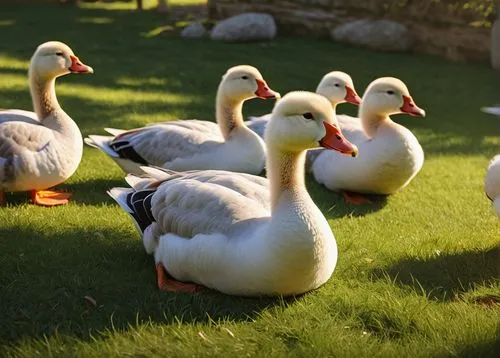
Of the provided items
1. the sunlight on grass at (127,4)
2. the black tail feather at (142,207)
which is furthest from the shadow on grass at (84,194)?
the sunlight on grass at (127,4)

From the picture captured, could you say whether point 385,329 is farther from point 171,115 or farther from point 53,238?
point 171,115

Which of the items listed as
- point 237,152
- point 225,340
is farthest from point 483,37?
point 225,340

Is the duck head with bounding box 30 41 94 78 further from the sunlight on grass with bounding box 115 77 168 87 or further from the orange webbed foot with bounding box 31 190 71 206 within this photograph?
the sunlight on grass with bounding box 115 77 168 87

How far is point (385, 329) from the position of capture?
11.1 ft

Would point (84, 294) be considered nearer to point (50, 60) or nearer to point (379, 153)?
point (50, 60)

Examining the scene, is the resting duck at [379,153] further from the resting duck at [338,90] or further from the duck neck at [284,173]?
the duck neck at [284,173]

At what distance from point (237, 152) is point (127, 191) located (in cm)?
143

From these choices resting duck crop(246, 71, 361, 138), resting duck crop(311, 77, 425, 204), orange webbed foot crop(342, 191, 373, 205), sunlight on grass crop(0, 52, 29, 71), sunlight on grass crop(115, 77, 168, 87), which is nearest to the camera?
resting duck crop(311, 77, 425, 204)

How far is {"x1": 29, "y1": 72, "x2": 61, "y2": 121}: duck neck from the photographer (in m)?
5.62

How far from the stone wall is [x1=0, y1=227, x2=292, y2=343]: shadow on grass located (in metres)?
10.0

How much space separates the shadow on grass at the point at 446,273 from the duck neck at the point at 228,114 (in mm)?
2218

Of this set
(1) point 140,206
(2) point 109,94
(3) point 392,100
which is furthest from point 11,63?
(1) point 140,206

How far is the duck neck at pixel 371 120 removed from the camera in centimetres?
589

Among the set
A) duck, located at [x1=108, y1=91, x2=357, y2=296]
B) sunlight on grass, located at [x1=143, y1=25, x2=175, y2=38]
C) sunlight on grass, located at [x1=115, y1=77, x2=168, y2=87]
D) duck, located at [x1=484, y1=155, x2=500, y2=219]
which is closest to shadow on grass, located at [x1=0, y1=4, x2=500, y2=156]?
sunlight on grass, located at [x1=115, y1=77, x2=168, y2=87]
